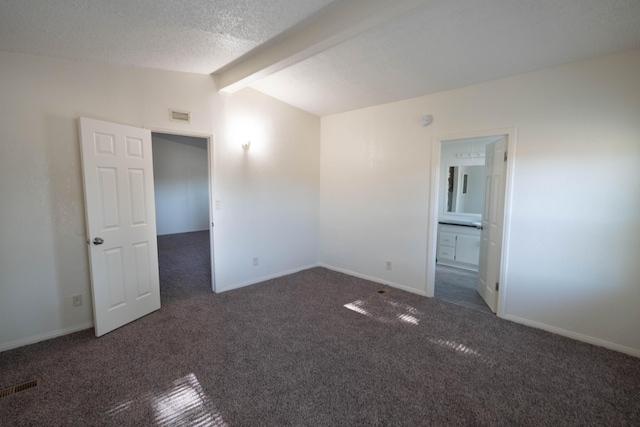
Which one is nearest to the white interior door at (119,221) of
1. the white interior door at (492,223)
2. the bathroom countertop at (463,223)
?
the white interior door at (492,223)

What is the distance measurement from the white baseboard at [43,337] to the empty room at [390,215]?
0.02 metres

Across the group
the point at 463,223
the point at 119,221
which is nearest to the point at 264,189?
the point at 119,221

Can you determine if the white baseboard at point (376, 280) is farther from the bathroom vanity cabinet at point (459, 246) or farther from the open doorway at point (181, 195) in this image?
the open doorway at point (181, 195)

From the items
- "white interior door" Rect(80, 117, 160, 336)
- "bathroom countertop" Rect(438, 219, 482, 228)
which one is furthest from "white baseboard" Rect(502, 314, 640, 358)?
"white interior door" Rect(80, 117, 160, 336)

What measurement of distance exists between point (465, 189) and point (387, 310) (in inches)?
126

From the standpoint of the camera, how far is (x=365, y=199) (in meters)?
4.21

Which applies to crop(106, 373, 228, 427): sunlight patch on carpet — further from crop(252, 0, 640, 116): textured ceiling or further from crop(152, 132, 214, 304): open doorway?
crop(152, 132, 214, 304): open doorway

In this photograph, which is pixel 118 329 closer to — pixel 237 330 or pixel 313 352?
pixel 237 330

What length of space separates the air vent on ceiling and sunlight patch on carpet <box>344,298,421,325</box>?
2.92m

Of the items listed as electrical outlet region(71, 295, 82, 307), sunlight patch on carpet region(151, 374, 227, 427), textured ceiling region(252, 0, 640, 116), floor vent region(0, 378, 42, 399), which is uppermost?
textured ceiling region(252, 0, 640, 116)

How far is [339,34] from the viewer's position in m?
2.17

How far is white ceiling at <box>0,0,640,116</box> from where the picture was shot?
6.34 feet

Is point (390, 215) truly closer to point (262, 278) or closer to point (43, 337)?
point (262, 278)

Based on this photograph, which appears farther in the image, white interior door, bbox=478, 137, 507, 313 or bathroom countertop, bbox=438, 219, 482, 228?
bathroom countertop, bbox=438, 219, 482, 228
